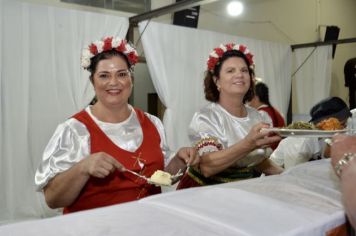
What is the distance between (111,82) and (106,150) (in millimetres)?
279

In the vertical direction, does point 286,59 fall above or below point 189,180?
above

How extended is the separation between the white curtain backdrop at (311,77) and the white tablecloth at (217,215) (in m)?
4.71

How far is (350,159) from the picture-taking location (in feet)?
2.27

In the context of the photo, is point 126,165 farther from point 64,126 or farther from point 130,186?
point 64,126

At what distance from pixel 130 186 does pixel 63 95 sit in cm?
190

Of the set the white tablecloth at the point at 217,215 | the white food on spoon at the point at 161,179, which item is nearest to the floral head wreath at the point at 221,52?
the white food on spoon at the point at 161,179

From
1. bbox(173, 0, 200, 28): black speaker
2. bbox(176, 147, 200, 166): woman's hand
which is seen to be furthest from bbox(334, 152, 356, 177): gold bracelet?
bbox(173, 0, 200, 28): black speaker

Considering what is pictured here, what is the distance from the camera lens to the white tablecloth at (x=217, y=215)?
554mm

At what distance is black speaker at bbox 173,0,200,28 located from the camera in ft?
13.7

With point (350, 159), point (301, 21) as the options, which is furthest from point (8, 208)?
point (301, 21)

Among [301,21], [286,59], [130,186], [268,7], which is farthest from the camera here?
[301,21]

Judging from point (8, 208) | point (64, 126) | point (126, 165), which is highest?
point (64, 126)

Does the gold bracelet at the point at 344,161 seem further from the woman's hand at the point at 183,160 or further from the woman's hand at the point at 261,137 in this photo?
the woman's hand at the point at 183,160

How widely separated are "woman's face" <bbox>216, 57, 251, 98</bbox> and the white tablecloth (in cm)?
101
